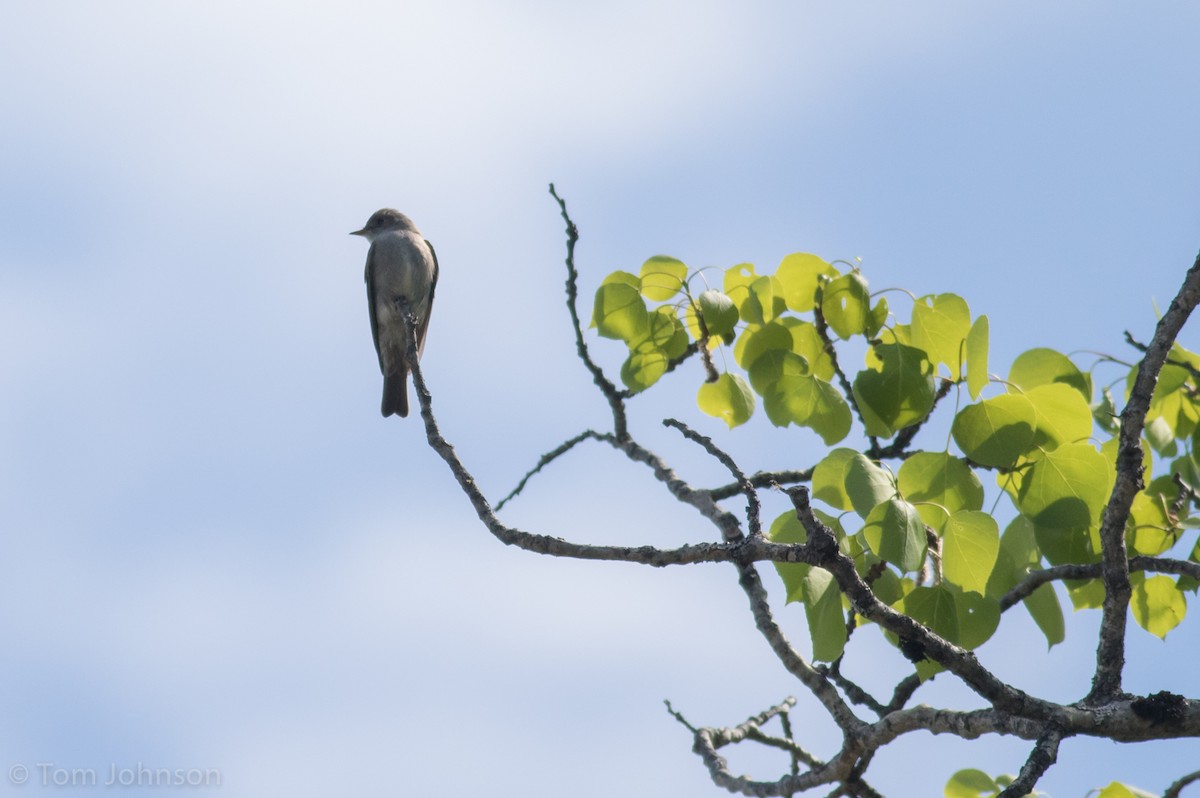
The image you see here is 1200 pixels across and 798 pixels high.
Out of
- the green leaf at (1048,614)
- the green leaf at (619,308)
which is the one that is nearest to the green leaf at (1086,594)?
the green leaf at (1048,614)

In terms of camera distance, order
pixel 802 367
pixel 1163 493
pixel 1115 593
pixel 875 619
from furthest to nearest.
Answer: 1. pixel 1163 493
2. pixel 802 367
3. pixel 1115 593
4. pixel 875 619

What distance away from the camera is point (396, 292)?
11289 millimetres

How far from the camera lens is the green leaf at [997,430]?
133 inches

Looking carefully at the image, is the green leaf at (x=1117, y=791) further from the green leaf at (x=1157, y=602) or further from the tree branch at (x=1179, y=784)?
the green leaf at (x=1157, y=602)

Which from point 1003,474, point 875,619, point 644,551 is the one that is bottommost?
point 875,619

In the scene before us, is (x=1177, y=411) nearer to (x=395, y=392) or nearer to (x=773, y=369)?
(x=773, y=369)

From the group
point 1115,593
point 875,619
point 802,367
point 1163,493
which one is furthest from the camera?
point 1163,493

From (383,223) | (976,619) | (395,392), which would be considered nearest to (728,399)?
(976,619)

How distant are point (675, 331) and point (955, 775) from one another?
5.92 feet

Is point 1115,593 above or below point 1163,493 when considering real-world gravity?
below

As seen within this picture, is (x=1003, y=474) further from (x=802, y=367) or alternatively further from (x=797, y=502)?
(x=797, y=502)

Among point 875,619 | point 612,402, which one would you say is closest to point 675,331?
point 612,402

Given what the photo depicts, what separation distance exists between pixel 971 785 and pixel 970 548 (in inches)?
47.7

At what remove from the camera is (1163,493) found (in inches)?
177
